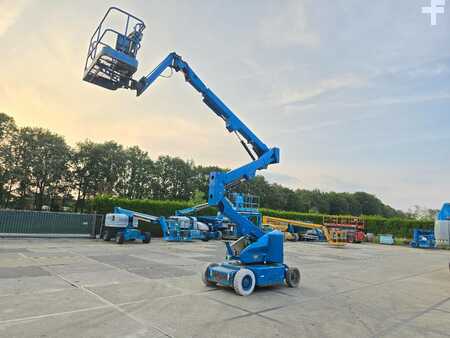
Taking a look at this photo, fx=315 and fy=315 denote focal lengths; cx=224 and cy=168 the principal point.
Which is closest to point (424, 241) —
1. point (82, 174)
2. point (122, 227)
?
point (122, 227)

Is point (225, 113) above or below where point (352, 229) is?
above

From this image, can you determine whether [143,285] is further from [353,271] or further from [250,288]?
[353,271]

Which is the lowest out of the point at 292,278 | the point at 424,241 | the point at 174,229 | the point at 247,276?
the point at 292,278

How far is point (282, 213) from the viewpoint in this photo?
37938mm

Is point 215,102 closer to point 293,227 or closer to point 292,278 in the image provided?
point 292,278

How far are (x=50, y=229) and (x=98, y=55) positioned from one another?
50.1 ft

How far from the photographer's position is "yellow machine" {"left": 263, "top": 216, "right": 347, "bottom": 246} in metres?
28.2

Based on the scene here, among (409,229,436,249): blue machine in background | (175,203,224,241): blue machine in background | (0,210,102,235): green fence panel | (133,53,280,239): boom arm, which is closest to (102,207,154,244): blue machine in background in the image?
(0,210,102,235): green fence panel

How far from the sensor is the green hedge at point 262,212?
78.3 feet

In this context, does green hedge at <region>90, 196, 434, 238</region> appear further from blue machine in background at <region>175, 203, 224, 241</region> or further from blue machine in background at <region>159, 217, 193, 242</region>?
blue machine in background at <region>159, 217, 193, 242</region>

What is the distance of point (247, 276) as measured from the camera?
7.72 metres

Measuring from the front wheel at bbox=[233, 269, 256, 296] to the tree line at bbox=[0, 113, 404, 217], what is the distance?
1445 inches

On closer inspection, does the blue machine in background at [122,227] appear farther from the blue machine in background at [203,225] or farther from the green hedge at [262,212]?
the green hedge at [262,212]

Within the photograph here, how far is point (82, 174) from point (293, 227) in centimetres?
4083
